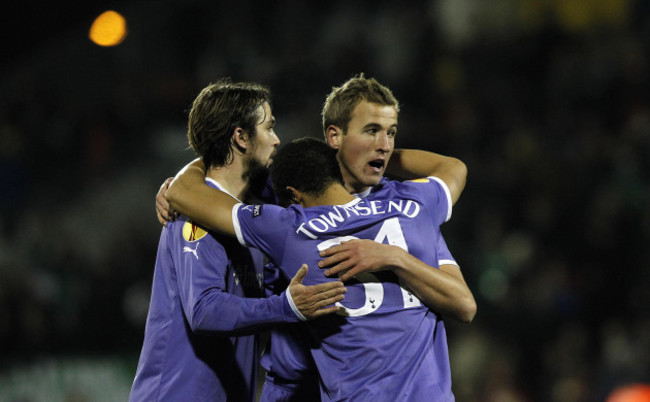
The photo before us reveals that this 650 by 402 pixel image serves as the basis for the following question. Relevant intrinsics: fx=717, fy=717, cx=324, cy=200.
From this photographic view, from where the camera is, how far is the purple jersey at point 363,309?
2.88m

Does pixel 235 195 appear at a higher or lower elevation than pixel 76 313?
higher

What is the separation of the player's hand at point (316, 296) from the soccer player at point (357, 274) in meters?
0.12

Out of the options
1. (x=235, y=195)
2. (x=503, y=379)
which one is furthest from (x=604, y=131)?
(x=235, y=195)

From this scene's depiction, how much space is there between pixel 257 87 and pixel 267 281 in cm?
98

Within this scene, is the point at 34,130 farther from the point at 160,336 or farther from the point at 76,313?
the point at 160,336

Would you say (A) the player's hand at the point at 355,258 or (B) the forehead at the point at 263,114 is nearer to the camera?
(A) the player's hand at the point at 355,258

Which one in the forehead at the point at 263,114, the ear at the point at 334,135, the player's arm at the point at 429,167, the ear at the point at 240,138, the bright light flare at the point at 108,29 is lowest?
the player's arm at the point at 429,167

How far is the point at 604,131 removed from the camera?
8609 mm

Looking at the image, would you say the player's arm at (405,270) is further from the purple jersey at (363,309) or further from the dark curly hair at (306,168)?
the dark curly hair at (306,168)

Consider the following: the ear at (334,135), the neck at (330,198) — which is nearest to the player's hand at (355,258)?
the neck at (330,198)

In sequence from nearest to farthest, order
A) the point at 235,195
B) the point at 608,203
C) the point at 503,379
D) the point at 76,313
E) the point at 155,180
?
the point at 235,195 < the point at 503,379 < the point at 608,203 < the point at 76,313 < the point at 155,180

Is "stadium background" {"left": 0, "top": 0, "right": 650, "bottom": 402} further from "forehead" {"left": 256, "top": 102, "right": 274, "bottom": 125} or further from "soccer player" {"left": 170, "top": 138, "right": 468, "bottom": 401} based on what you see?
"forehead" {"left": 256, "top": 102, "right": 274, "bottom": 125}

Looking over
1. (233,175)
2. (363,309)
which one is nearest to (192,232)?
(233,175)

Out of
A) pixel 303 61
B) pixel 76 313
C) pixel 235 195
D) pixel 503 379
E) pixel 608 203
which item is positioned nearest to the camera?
pixel 235 195
